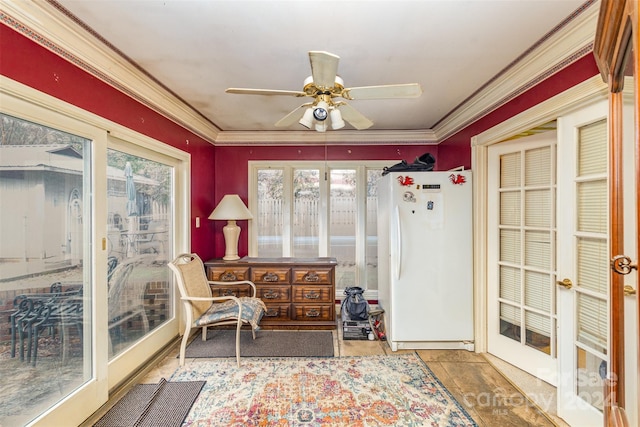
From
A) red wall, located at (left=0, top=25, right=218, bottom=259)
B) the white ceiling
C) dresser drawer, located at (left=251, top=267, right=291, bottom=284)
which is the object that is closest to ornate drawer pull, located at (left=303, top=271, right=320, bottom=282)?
dresser drawer, located at (left=251, top=267, right=291, bottom=284)

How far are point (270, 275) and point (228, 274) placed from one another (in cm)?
51

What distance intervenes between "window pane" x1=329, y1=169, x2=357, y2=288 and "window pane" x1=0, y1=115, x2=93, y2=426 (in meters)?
2.83

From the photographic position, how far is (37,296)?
1711mm

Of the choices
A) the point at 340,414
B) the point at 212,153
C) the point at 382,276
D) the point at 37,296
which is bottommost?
the point at 340,414

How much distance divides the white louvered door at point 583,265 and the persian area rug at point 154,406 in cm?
254

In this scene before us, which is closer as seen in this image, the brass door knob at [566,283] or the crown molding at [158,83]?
the crown molding at [158,83]

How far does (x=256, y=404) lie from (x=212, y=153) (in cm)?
314

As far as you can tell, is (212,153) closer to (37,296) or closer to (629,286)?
(37,296)

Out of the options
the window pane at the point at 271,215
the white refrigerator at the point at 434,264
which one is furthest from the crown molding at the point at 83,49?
the white refrigerator at the point at 434,264

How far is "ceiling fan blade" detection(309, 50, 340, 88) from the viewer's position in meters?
1.44

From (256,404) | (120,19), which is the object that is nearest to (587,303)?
(256,404)

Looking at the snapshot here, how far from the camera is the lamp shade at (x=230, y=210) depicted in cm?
357

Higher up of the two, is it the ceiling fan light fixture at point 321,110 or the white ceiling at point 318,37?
the white ceiling at point 318,37

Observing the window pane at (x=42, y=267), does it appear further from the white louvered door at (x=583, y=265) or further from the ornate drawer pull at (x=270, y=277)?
the white louvered door at (x=583, y=265)
